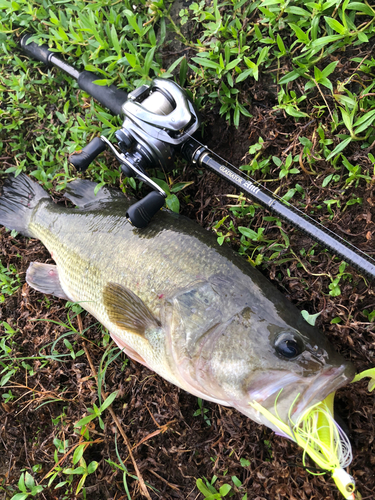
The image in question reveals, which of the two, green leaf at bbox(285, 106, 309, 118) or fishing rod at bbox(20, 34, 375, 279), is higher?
green leaf at bbox(285, 106, 309, 118)

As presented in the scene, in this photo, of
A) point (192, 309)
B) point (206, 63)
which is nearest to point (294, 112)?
point (206, 63)

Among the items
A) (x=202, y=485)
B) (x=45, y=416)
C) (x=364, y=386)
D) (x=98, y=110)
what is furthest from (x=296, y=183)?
(x=45, y=416)

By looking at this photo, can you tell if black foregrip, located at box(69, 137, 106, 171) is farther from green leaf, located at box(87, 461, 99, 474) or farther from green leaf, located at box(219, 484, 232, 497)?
green leaf, located at box(219, 484, 232, 497)

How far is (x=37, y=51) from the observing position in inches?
109

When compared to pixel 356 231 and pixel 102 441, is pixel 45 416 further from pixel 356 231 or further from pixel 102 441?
pixel 356 231

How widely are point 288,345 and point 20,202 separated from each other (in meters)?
2.43

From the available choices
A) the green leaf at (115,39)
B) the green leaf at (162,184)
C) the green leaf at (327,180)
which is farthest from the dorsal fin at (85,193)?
the green leaf at (327,180)

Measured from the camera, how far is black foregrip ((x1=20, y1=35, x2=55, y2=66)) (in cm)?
272

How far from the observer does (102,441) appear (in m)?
2.42

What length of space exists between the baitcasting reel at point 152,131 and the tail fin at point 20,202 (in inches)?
43.2

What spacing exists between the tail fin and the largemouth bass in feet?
1.32

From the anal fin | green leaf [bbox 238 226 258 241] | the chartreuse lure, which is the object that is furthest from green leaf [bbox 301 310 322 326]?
the anal fin

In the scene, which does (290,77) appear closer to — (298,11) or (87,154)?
(298,11)

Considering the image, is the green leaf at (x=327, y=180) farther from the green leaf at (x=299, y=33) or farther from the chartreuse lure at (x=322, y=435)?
the chartreuse lure at (x=322, y=435)
